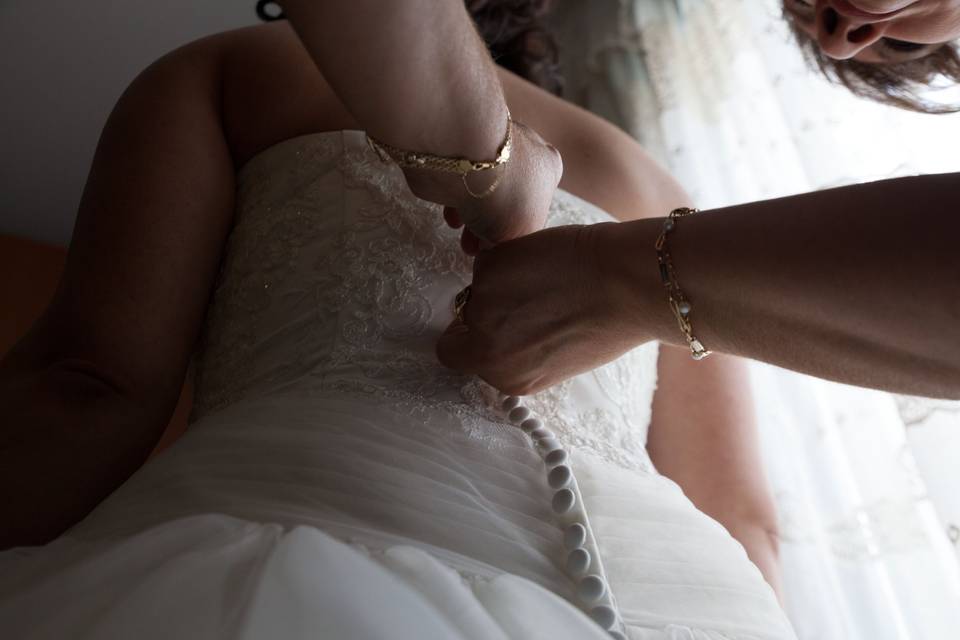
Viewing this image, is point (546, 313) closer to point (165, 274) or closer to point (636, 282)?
point (636, 282)

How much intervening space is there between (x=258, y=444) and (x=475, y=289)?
279mm

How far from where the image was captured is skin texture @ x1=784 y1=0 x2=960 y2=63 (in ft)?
3.18

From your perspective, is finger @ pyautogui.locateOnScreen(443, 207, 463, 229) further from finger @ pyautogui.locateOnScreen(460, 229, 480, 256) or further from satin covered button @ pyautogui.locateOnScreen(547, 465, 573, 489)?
satin covered button @ pyautogui.locateOnScreen(547, 465, 573, 489)

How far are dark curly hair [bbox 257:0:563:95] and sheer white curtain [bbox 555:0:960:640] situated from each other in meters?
0.42

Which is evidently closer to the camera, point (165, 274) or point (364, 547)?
point (364, 547)

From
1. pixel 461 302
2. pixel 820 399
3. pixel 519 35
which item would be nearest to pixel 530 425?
pixel 461 302

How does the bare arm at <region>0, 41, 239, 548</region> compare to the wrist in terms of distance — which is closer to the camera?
the wrist

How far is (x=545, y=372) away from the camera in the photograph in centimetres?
89

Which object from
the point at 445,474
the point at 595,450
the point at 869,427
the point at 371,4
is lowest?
the point at 869,427

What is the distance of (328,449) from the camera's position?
748 mm

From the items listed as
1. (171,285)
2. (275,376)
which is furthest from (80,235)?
(275,376)

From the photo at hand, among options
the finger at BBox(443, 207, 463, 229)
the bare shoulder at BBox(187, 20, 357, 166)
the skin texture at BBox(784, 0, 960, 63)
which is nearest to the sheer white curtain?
the skin texture at BBox(784, 0, 960, 63)

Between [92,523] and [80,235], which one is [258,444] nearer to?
[92,523]

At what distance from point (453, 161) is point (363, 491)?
314 millimetres
